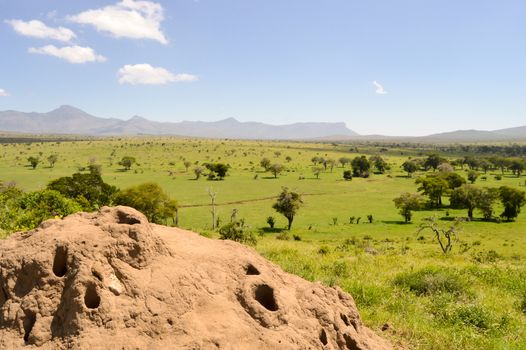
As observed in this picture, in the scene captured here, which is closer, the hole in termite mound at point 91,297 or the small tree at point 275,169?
the hole in termite mound at point 91,297

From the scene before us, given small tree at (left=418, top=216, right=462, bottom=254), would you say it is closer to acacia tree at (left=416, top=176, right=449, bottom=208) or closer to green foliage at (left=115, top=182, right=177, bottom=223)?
acacia tree at (left=416, top=176, right=449, bottom=208)

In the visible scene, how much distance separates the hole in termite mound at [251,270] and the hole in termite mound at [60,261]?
330 cm

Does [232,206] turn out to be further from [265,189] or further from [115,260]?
[115,260]

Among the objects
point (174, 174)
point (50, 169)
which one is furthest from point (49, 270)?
point (50, 169)

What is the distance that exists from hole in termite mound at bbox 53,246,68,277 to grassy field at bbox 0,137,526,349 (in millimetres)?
7006

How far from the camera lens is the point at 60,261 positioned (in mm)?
6785

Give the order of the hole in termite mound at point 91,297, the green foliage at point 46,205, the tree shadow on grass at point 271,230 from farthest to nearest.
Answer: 1. the tree shadow on grass at point 271,230
2. the green foliage at point 46,205
3. the hole in termite mound at point 91,297

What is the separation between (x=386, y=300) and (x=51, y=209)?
820 inches

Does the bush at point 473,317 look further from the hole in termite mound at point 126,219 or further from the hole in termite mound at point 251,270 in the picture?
the hole in termite mound at point 126,219

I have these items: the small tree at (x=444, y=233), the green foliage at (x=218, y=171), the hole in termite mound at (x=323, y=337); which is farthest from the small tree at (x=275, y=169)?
the hole in termite mound at (x=323, y=337)

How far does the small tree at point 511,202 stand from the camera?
7500 centimetres

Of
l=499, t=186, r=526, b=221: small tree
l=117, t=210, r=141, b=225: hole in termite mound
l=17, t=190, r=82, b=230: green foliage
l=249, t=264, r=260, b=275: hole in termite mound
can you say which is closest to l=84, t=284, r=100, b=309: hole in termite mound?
l=117, t=210, r=141, b=225: hole in termite mound

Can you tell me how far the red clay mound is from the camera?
606 centimetres

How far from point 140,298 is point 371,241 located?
50700mm
